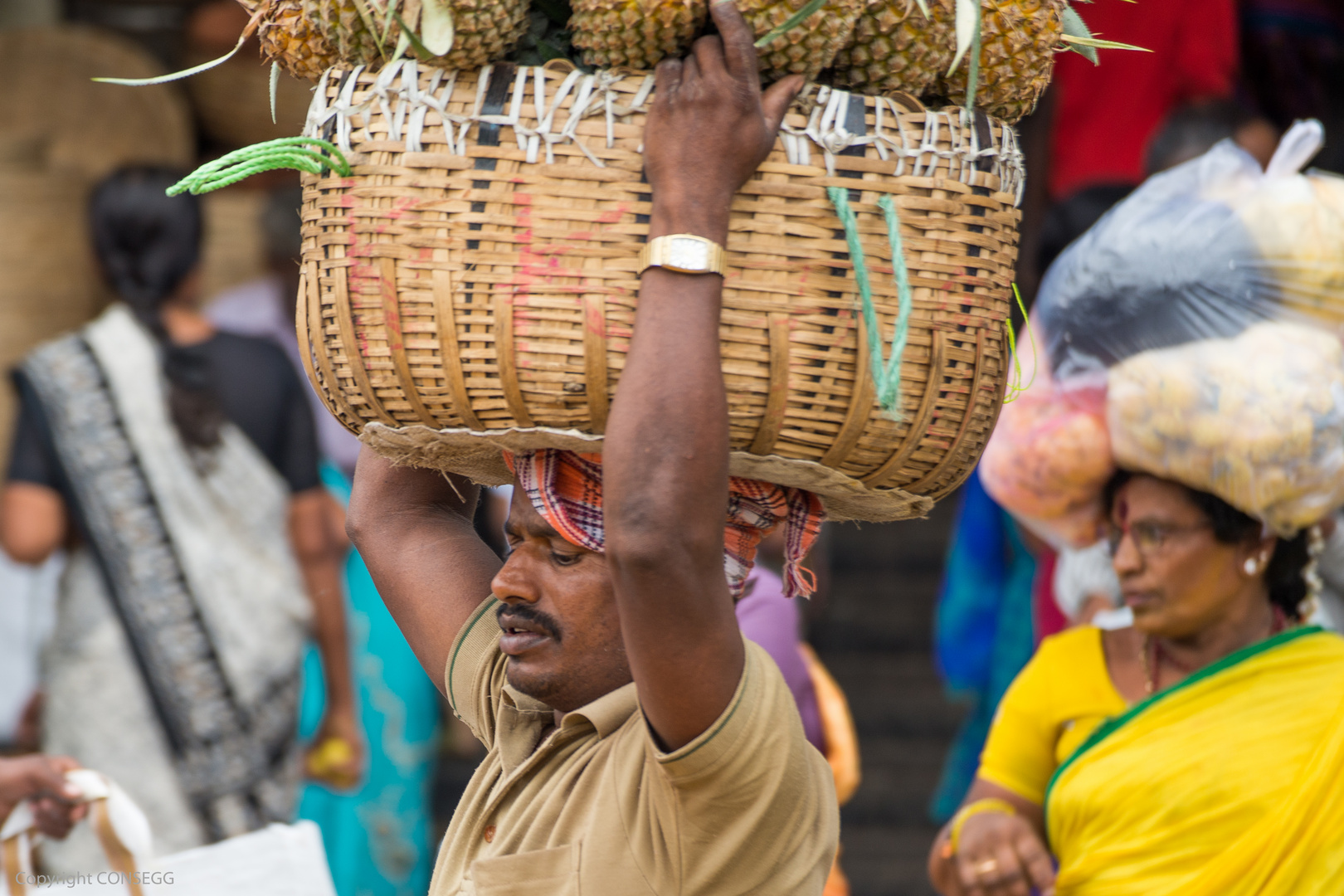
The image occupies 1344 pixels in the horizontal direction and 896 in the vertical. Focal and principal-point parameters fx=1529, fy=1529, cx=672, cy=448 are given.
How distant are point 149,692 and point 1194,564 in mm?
2692

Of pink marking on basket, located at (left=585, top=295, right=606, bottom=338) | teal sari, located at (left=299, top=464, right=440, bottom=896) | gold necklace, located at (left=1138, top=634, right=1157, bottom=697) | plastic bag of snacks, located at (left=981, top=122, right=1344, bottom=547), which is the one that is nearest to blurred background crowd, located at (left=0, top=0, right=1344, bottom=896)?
teal sari, located at (left=299, top=464, right=440, bottom=896)

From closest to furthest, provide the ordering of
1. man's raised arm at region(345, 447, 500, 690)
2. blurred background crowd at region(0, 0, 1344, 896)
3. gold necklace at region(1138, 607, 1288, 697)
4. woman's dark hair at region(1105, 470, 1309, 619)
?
man's raised arm at region(345, 447, 500, 690)
woman's dark hair at region(1105, 470, 1309, 619)
gold necklace at region(1138, 607, 1288, 697)
blurred background crowd at region(0, 0, 1344, 896)

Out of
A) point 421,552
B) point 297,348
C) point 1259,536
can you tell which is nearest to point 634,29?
point 421,552

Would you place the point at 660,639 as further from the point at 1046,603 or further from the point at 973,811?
the point at 1046,603

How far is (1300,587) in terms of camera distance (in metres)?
2.83

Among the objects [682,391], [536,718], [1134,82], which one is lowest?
[536,718]

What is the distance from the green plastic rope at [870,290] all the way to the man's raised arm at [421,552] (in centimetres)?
80

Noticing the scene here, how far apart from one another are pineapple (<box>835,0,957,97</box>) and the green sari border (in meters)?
1.54

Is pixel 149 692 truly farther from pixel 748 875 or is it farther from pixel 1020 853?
pixel 748 875

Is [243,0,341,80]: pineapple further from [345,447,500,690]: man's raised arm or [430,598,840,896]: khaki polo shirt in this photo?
[430,598,840,896]: khaki polo shirt

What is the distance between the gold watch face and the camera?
148 cm

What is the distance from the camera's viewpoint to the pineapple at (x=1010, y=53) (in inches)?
63.6

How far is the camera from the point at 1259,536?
107 inches

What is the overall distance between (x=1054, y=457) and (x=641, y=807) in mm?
1376
